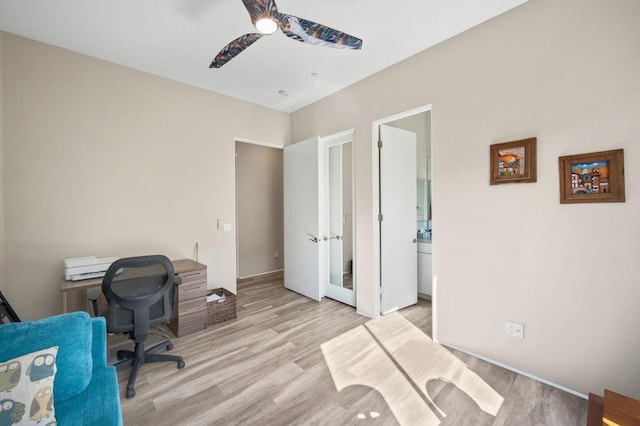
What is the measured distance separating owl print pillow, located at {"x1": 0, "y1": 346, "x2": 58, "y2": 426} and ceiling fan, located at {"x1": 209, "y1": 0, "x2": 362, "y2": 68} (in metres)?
2.03

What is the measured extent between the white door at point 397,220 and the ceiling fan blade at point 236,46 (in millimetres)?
1786

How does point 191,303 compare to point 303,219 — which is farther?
point 303,219

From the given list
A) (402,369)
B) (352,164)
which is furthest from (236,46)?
(402,369)

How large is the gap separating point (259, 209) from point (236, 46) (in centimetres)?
350

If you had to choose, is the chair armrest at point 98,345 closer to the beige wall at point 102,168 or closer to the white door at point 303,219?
the beige wall at point 102,168

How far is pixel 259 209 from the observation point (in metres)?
5.24

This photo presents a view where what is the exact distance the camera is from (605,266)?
1784 millimetres

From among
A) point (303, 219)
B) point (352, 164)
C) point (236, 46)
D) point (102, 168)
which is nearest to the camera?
point (236, 46)

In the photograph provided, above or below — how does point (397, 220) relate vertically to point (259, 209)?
below

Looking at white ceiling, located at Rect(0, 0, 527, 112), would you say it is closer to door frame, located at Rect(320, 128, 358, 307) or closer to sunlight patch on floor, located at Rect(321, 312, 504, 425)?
door frame, located at Rect(320, 128, 358, 307)

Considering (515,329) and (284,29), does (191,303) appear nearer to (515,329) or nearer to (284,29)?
(284,29)

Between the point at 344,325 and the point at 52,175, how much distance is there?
323 cm

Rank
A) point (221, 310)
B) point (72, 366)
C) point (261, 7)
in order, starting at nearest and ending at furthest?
point (72, 366), point (261, 7), point (221, 310)

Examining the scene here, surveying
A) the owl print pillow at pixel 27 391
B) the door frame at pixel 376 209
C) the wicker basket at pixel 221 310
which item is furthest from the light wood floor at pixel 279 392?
the owl print pillow at pixel 27 391
